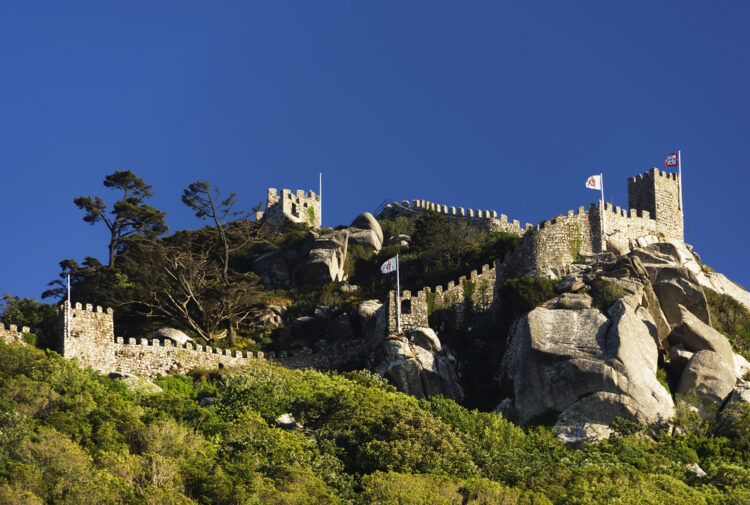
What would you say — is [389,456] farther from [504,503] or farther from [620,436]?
[620,436]

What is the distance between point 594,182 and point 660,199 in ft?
19.3

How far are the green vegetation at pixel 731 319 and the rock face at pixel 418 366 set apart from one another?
15922 mm

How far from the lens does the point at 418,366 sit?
57.7 metres

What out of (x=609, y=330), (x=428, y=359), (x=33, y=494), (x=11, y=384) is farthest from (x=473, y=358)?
(x=33, y=494)

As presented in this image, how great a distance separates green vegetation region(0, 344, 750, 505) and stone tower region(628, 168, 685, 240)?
2375 cm

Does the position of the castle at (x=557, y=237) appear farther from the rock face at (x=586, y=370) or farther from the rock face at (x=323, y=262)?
the rock face at (x=323, y=262)

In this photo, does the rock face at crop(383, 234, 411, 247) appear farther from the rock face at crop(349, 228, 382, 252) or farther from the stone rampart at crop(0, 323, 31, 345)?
the stone rampart at crop(0, 323, 31, 345)

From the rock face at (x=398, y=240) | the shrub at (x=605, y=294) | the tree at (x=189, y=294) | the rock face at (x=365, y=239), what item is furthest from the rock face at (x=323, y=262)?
the shrub at (x=605, y=294)

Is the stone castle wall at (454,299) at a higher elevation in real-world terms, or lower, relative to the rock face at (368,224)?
lower

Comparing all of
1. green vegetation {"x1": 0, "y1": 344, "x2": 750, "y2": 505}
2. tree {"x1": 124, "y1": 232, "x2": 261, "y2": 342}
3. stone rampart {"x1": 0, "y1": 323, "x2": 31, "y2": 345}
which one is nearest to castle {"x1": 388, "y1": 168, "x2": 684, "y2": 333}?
green vegetation {"x1": 0, "y1": 344, "x2": 750, "y2": 505}

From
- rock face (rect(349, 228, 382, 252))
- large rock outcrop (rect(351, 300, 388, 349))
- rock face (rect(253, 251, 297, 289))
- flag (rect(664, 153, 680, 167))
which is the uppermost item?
flag (rect(664, 153, 680, 167))

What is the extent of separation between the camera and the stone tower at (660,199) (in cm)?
7644

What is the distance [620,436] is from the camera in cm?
5191

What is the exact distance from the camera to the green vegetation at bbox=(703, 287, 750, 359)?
63.4 metres
